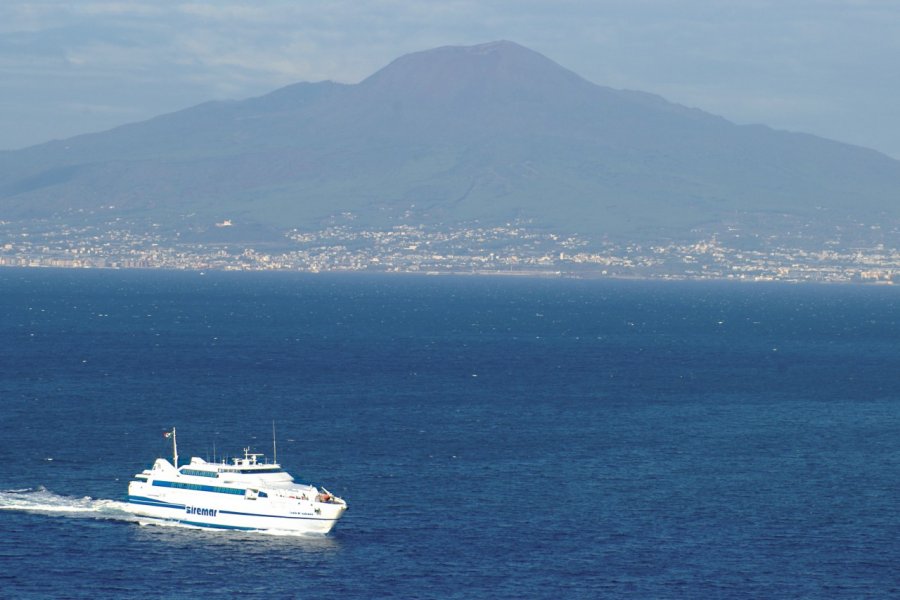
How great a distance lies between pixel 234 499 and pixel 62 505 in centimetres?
1428

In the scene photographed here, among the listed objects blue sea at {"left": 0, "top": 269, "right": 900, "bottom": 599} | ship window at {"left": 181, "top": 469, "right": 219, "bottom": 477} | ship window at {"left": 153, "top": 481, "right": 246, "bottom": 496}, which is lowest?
blue sea at {"left": 0, "top": 269, "right": 900, "bottom": 599}

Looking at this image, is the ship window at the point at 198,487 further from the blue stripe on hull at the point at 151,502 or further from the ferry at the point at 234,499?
the blue stripe on hull at the point at 151,502

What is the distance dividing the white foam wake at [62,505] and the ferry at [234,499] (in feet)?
4.50

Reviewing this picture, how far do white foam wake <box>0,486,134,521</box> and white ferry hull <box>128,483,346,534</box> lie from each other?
1.41 metres

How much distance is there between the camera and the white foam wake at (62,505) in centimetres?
11294

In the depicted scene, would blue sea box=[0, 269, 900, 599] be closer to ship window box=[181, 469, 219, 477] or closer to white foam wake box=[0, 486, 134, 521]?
white foam wake box=[0, 486, 134, 521]

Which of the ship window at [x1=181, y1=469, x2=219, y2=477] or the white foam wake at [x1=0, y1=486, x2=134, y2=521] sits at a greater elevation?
the ship window at [x1=181, y1=469, x2=219, y2=477]

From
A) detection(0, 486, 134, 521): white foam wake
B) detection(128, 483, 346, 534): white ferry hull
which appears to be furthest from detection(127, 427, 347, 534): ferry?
detection(0, 486, 134, 521): white foam wake

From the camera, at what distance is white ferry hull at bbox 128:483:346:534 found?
108312 mm

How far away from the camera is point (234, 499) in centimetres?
11119

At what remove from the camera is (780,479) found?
133 m

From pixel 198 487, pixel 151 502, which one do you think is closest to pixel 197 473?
pixel 198 487

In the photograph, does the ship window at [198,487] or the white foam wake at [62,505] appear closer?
the ship window at [198,487]

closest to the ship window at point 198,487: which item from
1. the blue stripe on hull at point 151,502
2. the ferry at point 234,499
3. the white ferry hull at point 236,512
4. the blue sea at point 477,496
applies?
the ferry at point 234,499
